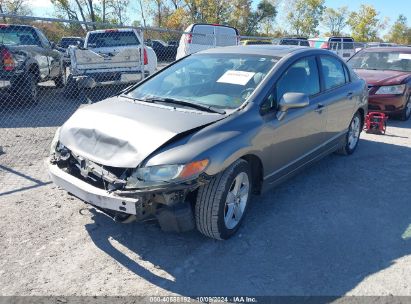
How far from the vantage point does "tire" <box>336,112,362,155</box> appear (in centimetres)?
579

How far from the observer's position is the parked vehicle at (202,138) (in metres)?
2.99

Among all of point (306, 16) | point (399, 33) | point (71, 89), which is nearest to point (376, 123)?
point (71, 89)

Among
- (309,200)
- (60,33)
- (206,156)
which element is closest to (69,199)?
(206,156)

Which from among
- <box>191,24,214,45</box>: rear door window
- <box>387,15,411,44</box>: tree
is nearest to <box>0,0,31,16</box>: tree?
<box>191,24,214,45</box>: rear door window

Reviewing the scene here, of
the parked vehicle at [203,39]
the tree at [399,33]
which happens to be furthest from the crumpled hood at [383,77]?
the tree at [399,33]

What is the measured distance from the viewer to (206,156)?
3041mm

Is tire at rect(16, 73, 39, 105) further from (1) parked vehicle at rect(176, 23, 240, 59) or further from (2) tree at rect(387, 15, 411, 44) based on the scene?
(2) tree at rect(387, 15, 411, 44)

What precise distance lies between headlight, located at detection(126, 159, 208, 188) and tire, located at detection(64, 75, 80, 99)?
751cm

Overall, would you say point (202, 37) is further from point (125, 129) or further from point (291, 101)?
point (125, 129)

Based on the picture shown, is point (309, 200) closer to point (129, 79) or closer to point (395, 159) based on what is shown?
point (395, 159)

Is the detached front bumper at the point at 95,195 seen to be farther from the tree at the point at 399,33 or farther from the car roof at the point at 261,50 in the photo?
the tree at the point at 399,33

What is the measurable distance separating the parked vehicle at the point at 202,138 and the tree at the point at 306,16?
60.2 metres

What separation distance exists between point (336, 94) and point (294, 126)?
131 cm

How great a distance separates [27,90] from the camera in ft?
29.9
